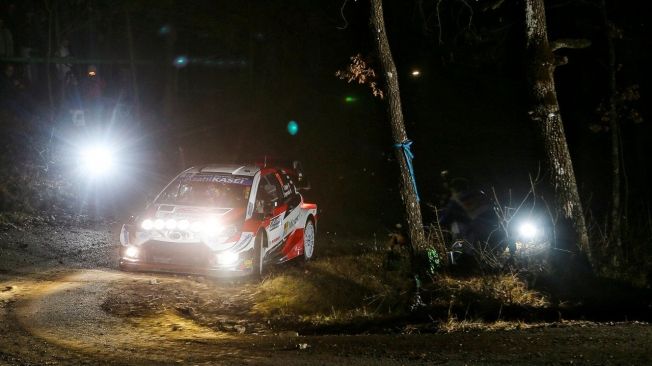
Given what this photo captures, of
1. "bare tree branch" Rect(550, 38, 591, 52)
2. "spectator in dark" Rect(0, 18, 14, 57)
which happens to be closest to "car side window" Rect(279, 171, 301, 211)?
"bare tree branch" Rect(550, 38, 591, 52)

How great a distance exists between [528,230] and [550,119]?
5.96 ft

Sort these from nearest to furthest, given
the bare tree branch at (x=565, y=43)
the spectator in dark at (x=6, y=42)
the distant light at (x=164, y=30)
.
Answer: the bare tree branch at (x=565, y=43) → the spectator in dark at (x=6, y=42) → the distant light at (x=164, y=30)

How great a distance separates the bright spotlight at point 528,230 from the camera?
9758 mm

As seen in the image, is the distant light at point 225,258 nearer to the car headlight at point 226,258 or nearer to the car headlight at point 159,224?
the car headlight at point 226,258

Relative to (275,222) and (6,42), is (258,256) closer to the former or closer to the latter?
(275,222)

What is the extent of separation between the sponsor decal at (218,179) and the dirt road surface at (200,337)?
1.72m

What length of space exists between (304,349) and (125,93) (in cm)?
2574

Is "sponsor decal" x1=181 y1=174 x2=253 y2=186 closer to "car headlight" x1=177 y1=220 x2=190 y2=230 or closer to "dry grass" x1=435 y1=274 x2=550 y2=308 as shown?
"car headlight" x1=177 y1=220 x2=190 y2=230

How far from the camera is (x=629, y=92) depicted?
40.1 feet

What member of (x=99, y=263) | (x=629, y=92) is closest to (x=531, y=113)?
(x=629, y=92)

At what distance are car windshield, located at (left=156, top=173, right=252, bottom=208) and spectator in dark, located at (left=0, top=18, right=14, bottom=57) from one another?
1874cm

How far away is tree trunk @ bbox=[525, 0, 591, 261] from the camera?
925 centimetres

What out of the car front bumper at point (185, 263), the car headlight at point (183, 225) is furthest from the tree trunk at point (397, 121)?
the car headlight at point (183, 225)

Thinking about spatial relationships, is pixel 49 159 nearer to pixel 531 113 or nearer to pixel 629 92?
pixel 531 113
